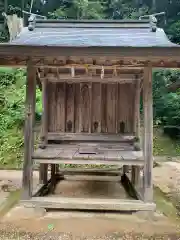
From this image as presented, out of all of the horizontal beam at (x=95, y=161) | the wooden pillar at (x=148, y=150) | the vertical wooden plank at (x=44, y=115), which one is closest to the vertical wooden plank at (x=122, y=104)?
the wooden pillar at (x=148, y=150)

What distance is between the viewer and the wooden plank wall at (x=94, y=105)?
21.7ft

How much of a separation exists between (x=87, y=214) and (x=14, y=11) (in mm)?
20934

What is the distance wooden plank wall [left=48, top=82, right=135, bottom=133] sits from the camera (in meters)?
6.61

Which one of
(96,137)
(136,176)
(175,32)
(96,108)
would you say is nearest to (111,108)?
(96,108)

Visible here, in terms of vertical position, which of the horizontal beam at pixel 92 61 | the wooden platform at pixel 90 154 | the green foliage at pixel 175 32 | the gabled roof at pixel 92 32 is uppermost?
the green foliage at pixel 175 32

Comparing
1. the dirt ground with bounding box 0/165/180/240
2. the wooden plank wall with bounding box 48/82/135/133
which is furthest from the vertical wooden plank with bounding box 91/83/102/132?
the dirt ground with bounding box 0/165/180/240

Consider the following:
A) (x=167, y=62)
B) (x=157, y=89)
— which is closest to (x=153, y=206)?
(x=167, y=62)

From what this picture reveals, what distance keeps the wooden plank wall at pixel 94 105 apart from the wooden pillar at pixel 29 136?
90 centimetres

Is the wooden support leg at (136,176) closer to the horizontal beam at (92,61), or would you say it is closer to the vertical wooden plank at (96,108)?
the vertical wooden plank at (96,108)

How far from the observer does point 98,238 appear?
180 inches

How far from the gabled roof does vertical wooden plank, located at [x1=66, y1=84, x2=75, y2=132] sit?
106cm

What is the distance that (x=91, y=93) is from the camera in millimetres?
6578

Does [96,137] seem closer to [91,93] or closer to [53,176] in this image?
[91,93]

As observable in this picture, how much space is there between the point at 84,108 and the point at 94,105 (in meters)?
0.22
